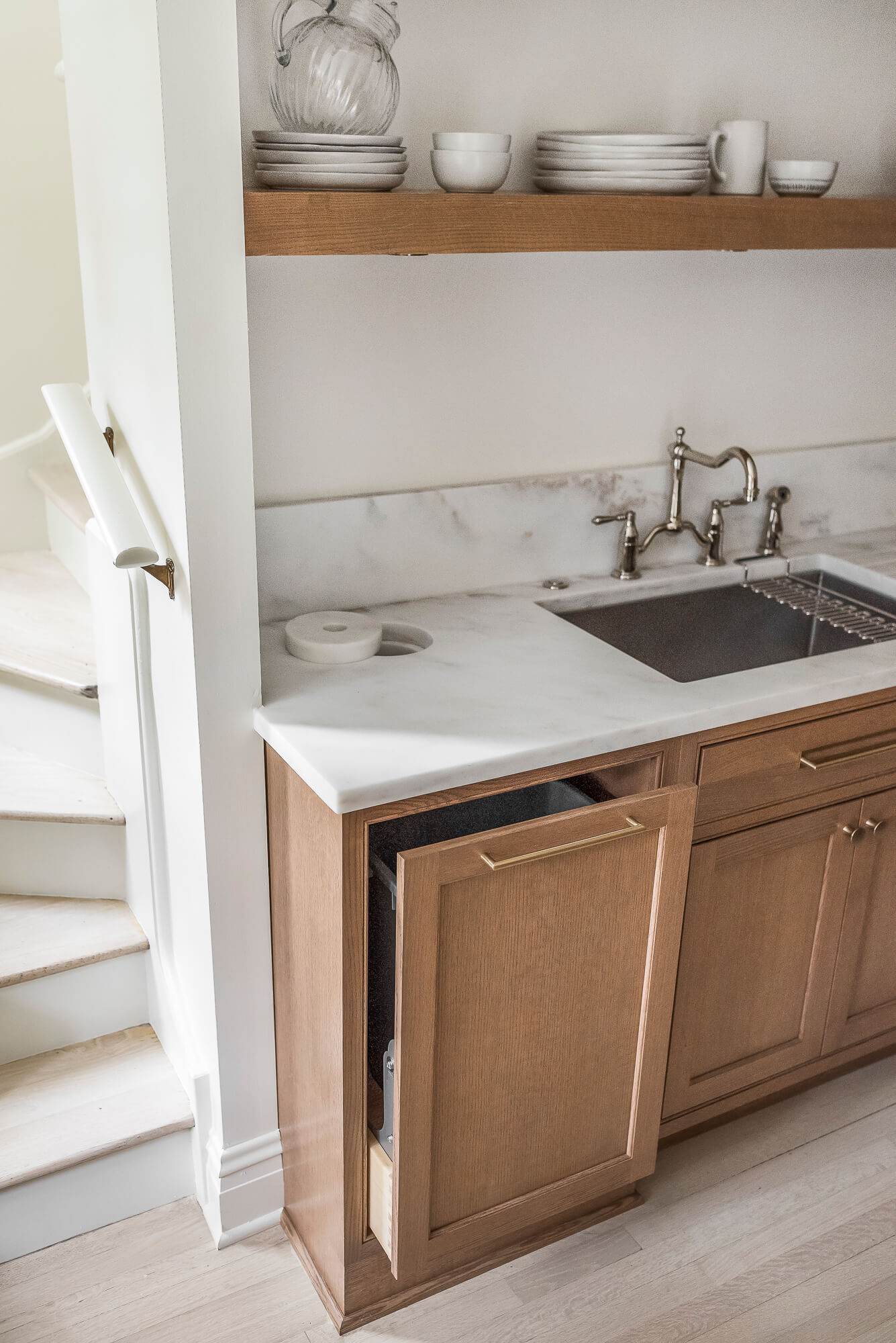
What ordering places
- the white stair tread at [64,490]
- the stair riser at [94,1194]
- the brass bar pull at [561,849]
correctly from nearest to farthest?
the brass bar pull at [561,849] < the stair riser at [94,1194] < the white stair tread at [64,490]

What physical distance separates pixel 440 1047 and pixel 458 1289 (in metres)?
0.54

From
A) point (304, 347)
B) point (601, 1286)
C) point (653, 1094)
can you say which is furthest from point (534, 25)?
point (601, 1286)

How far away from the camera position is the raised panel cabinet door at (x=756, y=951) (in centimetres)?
183

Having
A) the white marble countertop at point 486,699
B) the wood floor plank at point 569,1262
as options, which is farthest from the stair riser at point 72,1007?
the wood floor plank at point 569,1262

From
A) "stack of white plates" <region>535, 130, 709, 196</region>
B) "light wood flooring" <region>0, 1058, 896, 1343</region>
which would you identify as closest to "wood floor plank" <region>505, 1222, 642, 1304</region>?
"light wood flooring" <region>0, 1058, 896, 1343</region>

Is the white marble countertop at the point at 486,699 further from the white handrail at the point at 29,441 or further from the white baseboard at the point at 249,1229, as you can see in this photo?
the white handrail at the point at 29,441

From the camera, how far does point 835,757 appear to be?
1.86 m

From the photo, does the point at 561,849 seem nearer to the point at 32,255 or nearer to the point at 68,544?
the point at 68,544

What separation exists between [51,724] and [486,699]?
1.10m

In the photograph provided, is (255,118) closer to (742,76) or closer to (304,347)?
(304,347)

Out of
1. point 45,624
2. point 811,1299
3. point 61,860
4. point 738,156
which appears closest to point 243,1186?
point 61,860

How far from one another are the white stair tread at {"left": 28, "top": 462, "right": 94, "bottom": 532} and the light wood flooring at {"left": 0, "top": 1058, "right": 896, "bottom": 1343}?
1.34 meters

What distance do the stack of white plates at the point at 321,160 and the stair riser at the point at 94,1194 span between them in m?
1.47

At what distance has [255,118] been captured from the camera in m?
1.68
